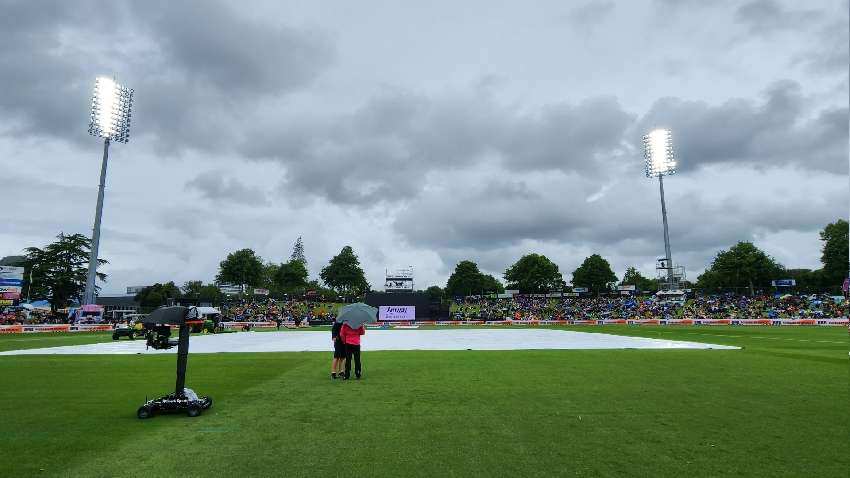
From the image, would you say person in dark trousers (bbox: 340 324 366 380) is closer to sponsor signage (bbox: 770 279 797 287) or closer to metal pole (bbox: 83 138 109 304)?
metal pole (bbox: 83 138 109 304)

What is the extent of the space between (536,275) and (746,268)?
55654mm

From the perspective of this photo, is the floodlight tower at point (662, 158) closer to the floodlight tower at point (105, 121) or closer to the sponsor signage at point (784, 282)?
the sponsor signage at point (784, 282)

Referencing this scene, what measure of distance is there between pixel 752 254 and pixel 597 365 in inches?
4762

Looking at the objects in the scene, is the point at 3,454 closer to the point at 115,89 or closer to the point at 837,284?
the point at 115,89

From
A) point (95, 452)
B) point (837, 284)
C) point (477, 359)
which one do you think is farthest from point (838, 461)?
point (837, 284)

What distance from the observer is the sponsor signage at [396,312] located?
6894 centimetres

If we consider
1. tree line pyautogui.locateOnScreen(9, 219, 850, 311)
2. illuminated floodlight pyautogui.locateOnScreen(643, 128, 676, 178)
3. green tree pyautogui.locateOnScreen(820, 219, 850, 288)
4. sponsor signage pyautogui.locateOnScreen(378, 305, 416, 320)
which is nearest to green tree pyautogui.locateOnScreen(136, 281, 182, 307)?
tree line pyautogui.locateOnScreen(9, 219, 850, 311)

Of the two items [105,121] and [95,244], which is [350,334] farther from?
[105,121]

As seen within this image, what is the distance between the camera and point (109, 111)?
54.2 metres

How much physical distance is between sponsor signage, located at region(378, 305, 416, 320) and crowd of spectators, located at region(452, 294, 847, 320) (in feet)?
25.2

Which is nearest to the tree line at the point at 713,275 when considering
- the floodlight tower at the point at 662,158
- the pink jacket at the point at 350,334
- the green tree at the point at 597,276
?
the green tree at the point at 597,276

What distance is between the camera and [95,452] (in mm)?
5602

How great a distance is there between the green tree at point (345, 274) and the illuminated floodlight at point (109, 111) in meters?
83.3

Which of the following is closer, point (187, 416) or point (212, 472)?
point (212, 472)
